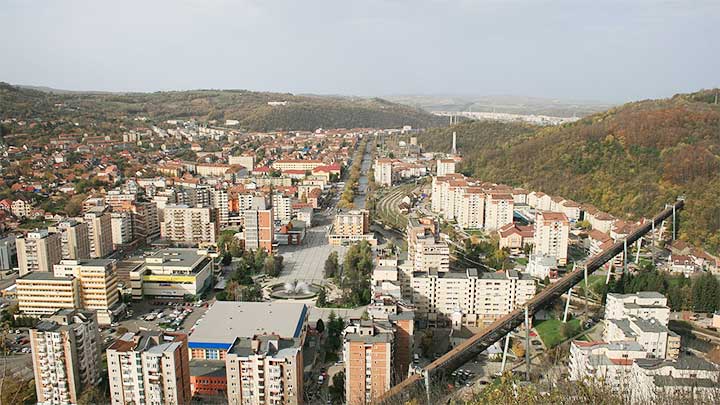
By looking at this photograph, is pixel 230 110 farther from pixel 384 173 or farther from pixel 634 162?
pixel 634 162

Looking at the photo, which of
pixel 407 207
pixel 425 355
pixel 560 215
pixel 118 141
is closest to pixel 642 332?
pixel 425 355

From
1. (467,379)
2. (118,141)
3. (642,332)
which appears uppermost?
(118,141)

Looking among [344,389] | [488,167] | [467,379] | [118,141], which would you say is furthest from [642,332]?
[118,141]

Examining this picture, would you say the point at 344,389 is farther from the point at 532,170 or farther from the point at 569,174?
the point at 532,170

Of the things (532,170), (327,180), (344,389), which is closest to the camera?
(344,389)

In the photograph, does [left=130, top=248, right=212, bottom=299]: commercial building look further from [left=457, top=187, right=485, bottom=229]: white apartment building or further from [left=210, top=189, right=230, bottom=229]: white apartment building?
[left=457, top=187, right=485, bottom=229]: white apartment building

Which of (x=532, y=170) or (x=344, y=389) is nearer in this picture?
(x=344, y=389)

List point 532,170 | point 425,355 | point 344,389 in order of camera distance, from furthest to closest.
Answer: point 532,170
point 425,355
point 344,389

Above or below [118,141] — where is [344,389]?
below
